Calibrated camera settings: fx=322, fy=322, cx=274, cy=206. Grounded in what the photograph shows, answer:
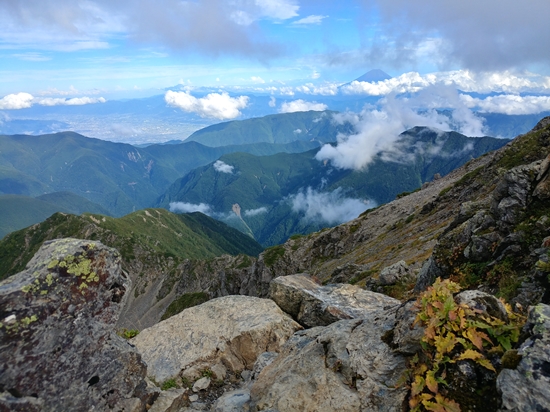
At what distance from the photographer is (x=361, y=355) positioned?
10.4 m

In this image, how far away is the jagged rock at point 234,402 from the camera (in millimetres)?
12007

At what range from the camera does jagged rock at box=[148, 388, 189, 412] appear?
1266 centimetres

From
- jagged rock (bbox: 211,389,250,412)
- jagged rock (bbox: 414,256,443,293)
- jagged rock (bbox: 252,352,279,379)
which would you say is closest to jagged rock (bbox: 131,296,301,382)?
jagged rock (bbox: 252,352,279,379)

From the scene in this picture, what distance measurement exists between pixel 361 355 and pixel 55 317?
388 inches

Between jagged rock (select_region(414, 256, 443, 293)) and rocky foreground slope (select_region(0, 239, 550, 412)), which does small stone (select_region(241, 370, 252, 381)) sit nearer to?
rocky foreground slope (select_region(0, 239, 550, 412))

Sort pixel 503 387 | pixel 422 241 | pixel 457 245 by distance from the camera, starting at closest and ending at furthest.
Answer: pixel 503 387 → pixel 457 245 → pixel 422 241

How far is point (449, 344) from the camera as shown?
7508 millimetres

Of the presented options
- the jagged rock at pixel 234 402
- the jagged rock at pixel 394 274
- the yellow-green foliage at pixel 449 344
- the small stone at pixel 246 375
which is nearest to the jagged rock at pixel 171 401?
the jagged rock at pixel 234 402

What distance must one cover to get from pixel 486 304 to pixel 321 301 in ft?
41.9

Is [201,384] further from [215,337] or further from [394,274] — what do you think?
[394,274]

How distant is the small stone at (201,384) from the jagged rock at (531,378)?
13129mm

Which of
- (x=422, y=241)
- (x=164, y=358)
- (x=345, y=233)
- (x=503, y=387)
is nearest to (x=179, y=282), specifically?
(x=345, y=233)

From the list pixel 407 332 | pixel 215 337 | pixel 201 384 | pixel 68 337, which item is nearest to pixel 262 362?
pixel 201 384

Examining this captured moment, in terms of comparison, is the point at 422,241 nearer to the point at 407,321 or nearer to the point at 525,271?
the point at 525,271
